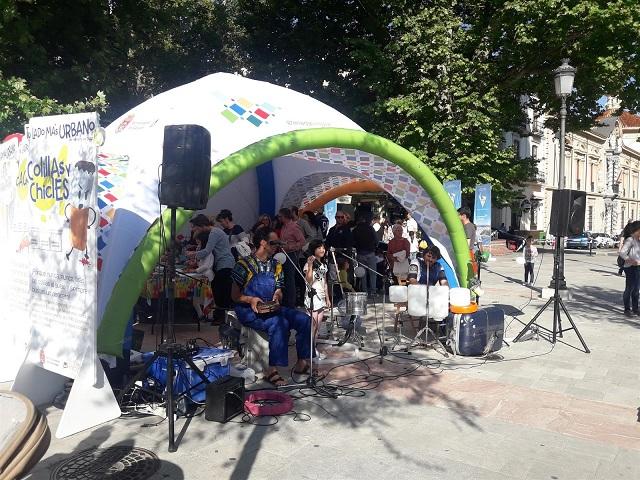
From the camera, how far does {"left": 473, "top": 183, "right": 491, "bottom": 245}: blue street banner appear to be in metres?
13.3

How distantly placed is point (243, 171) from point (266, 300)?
4.87ft

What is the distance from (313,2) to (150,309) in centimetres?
1472

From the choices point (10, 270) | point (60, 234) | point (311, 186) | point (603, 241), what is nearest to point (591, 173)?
point (603, 241)

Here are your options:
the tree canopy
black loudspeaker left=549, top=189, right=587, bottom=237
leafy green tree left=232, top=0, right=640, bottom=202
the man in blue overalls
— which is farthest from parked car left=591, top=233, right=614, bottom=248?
the man in blue overalls

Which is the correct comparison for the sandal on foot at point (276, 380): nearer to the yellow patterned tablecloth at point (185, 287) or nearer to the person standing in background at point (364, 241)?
the yellow patterned tablecloth at point (185, 287)

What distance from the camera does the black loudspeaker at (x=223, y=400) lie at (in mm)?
4993

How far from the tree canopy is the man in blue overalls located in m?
8.63

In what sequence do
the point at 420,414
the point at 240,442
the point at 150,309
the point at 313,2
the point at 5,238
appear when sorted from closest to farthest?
the point at 240,442 < the point at 420,414 < the point at 5,238 < the point at 150,309 < the point at 313,2

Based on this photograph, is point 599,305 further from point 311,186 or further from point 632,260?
point 311,186

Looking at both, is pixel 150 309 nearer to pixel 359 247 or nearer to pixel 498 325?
pixel 359 247

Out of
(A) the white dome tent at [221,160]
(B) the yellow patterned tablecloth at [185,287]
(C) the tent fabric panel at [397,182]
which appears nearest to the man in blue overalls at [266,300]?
(A) the white dome tent at [221,160]

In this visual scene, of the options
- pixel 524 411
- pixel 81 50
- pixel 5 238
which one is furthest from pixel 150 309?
pixel 81 50

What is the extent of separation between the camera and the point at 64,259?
188 inches

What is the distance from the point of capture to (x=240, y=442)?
15.0 feet
